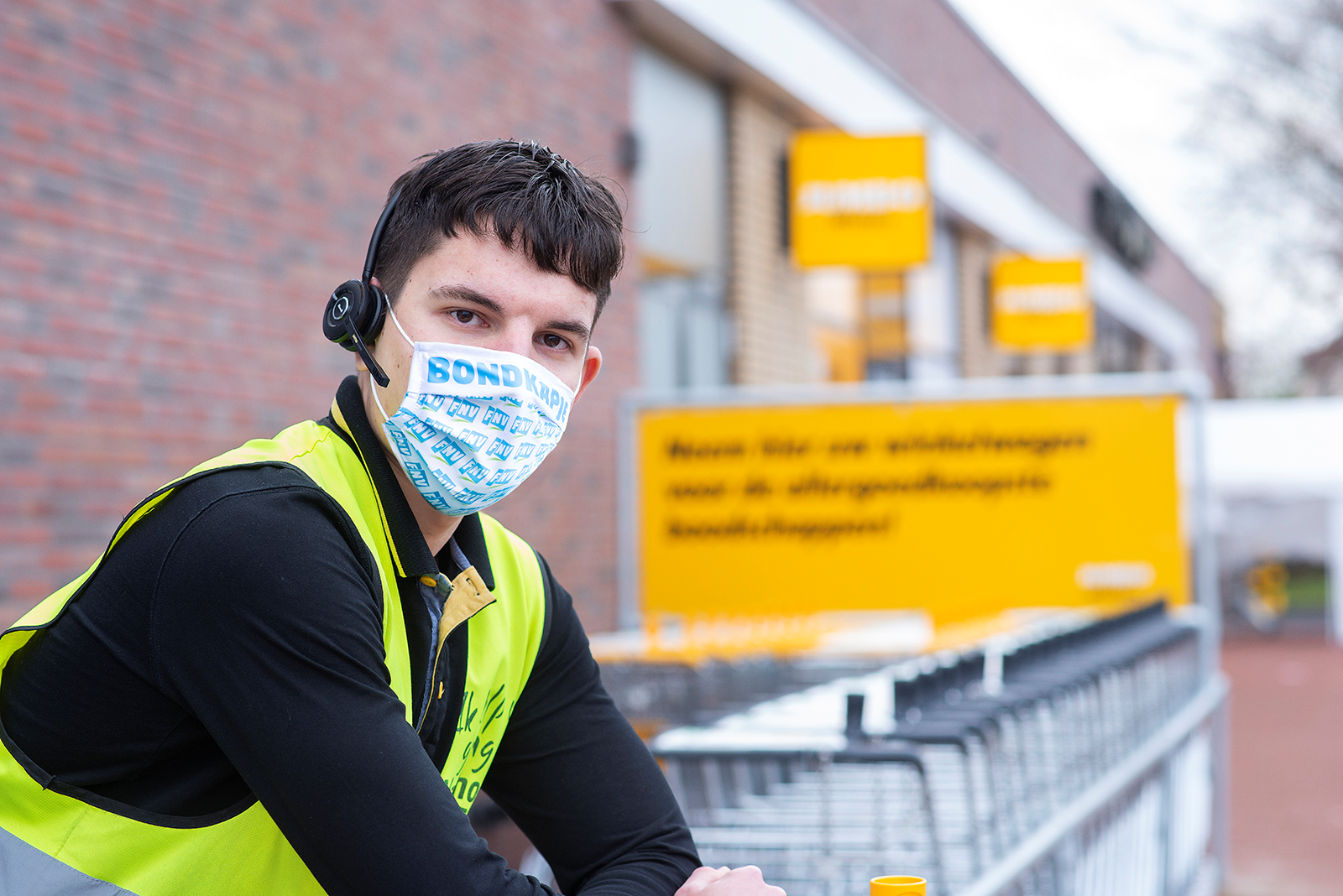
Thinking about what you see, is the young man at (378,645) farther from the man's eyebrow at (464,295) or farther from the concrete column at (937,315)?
the concrete column at (937,315)

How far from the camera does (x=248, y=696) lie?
4.81 feet

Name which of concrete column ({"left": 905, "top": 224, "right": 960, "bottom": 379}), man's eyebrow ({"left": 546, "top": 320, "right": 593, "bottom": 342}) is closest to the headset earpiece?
man's eyebrow ({"left": 546, "top": 320, "right": 593, "bottom": 342})

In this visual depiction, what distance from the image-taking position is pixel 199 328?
5516mm

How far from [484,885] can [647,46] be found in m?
8.37

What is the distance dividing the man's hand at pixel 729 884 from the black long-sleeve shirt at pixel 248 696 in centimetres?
33

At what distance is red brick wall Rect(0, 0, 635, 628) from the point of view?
4.75 metres

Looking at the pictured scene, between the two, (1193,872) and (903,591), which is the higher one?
(903,591)

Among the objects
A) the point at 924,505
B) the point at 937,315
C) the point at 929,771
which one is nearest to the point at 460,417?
the point at 929,771

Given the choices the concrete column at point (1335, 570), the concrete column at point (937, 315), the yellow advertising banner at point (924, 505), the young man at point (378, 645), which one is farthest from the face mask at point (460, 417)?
the concrete column at point (1335, 570)

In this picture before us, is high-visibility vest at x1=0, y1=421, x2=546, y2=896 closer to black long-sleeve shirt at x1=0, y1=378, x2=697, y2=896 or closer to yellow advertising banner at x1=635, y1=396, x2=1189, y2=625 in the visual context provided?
black long-sleeve shirt at x1=0, y1=378, x2=697, y2=896

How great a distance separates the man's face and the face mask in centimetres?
2

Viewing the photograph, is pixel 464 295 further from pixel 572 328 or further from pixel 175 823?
pixel 175 823

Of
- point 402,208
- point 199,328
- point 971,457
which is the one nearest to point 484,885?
point 402,208

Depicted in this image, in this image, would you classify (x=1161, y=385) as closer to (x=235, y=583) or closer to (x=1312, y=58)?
(x=235, y=583)
